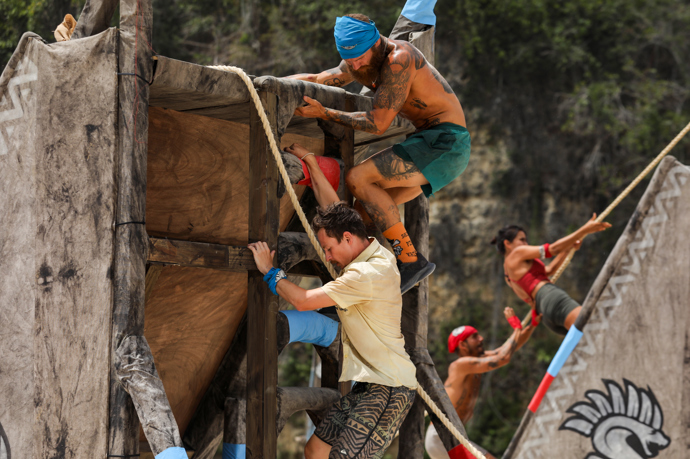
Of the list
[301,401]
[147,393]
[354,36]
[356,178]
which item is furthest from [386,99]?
[147,393]

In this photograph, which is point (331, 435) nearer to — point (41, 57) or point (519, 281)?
point (41, 57)

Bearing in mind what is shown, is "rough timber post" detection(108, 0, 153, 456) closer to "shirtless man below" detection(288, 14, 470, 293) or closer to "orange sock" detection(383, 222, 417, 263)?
"shirtless man below" detection(288, 14, 470, 293)

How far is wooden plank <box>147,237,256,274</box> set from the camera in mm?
3094

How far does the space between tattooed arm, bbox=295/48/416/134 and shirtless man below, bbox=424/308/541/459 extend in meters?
4.12

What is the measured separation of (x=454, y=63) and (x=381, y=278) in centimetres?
1062

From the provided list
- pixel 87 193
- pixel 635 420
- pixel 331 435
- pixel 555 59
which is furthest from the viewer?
pixel 555 59

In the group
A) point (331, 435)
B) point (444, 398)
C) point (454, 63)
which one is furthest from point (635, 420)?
point (454, 63)

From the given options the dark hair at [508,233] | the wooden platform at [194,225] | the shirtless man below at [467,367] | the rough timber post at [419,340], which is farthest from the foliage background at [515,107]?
the wooden platform at [194,225]

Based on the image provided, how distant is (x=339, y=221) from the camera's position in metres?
3.23

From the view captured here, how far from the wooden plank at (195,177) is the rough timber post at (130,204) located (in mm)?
677

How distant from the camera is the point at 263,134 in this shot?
341 centimetres

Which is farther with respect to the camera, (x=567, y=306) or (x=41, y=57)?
(x=567, y=306)

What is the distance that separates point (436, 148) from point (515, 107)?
9924 mm

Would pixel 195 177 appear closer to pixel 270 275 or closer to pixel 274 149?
pixel 274 149
